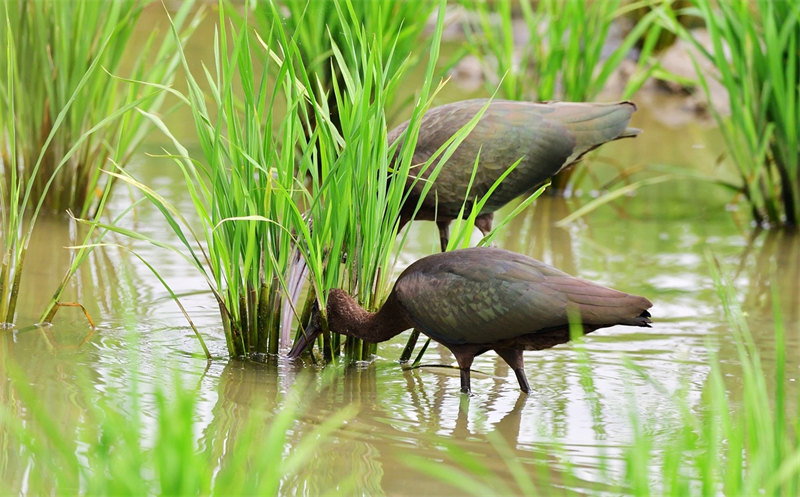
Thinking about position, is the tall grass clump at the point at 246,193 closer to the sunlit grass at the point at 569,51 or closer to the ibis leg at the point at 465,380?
the ibis leg at the point at 465,380

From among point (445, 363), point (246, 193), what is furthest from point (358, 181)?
point (445, 363)

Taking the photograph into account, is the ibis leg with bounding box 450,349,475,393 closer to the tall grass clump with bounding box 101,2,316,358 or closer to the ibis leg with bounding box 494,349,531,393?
the ibis leg with bounding box 494,349,531,393

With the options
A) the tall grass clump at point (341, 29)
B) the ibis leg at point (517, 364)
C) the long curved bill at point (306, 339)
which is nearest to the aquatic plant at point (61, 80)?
the tall grass clump at point (341, 29)

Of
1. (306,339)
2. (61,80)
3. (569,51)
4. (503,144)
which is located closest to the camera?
(306,339)

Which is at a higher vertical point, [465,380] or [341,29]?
[341,29]

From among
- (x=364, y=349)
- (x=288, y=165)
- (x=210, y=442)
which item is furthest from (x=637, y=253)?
(x=210, y=442)

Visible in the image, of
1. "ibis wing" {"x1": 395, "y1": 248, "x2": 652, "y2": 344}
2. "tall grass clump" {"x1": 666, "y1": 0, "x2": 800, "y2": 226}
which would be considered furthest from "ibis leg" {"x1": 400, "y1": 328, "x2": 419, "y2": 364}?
"tall grass clump" {"x1": 666, "y1": 0, "x2": 800, "y2": 226}

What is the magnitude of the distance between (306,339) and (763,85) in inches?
139

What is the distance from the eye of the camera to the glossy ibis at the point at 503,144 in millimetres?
5090

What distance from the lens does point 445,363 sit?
15.1 feet

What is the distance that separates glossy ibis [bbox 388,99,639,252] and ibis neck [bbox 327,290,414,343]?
3.14 ft

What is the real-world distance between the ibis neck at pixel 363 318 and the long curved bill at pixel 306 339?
79 millimetres

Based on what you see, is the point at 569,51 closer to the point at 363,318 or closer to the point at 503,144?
the point at 503,144

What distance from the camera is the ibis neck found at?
4.10m
